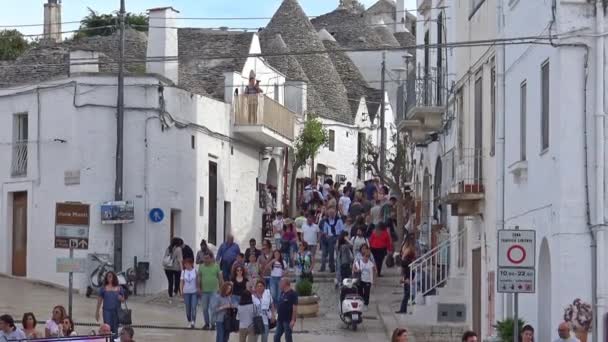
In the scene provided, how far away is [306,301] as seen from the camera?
106ft

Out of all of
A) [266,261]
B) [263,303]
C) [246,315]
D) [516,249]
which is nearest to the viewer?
[516,249]

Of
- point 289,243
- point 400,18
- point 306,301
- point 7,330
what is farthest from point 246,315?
point 400,18

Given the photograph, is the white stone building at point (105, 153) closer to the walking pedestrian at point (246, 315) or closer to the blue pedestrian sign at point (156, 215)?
the blue pedestrian sign at point (156, 215)

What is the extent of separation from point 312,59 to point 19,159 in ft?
90.5

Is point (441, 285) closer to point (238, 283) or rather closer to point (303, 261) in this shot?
point (303, 261)

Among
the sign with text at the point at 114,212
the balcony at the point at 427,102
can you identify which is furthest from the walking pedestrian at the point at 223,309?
the sign with text at the point at 114,212

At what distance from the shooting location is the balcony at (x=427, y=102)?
33719 millimetres

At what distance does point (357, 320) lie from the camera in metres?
30.0

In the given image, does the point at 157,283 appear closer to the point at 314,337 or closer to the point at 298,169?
A: the point at 314,337

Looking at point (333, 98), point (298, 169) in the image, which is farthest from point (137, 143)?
point (333, 98)

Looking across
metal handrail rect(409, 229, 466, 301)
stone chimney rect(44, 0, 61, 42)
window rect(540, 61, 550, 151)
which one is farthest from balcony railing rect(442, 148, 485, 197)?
stone chimney rect(44, 0, 61, 42)

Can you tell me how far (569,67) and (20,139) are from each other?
882 inches

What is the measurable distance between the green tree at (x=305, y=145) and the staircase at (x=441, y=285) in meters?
21.7

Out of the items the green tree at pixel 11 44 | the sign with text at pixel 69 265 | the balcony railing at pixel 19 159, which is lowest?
the sign with text at pixel 69 265
